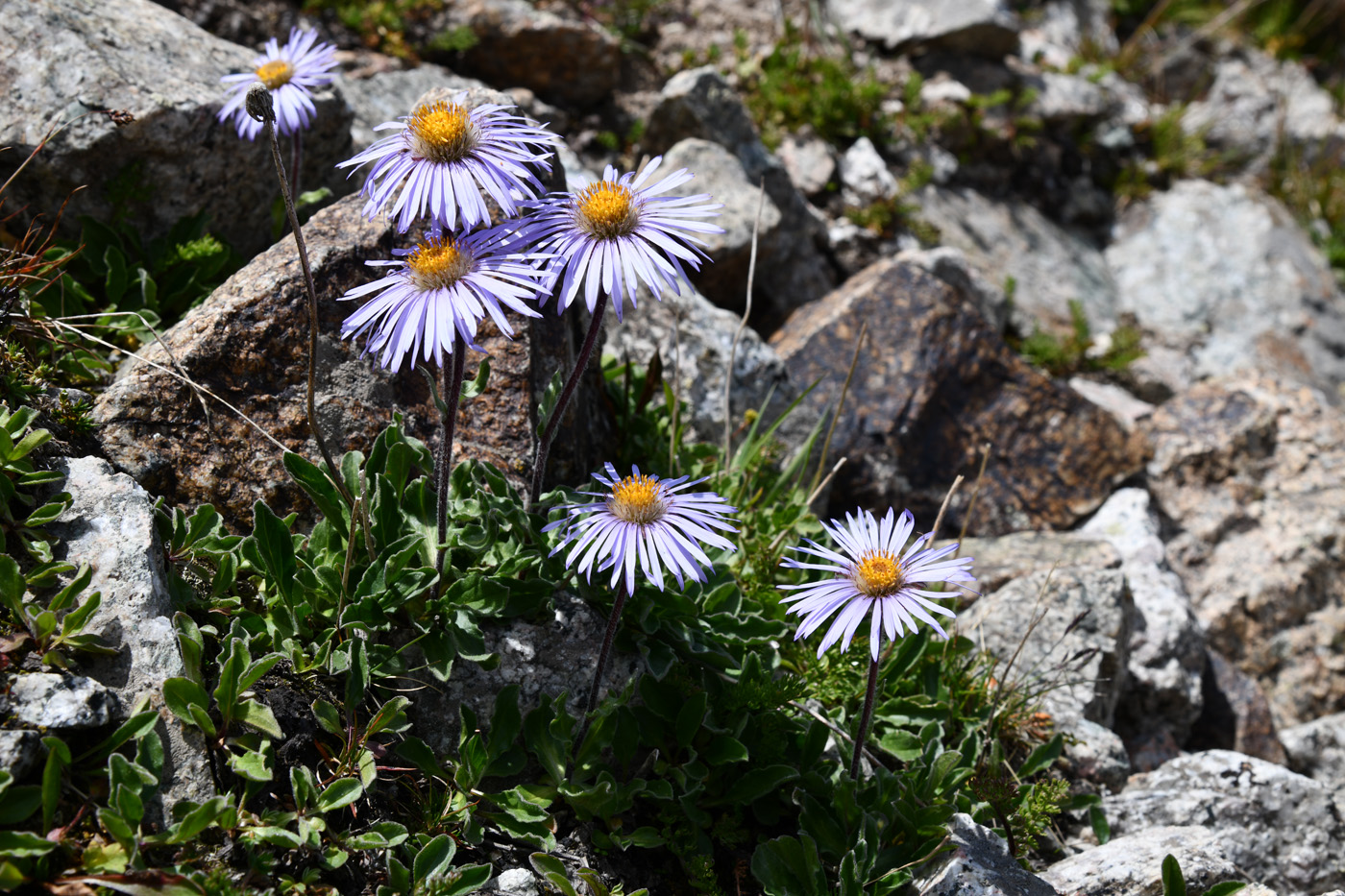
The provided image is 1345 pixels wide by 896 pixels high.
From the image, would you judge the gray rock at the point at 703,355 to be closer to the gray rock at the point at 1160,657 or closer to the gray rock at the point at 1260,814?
the gray rock at the point at 1160,657

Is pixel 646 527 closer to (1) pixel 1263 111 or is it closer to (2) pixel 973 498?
(2) pixel 973 498

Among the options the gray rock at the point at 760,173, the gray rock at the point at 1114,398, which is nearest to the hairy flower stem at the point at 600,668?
the gray rock at the point at 760,173

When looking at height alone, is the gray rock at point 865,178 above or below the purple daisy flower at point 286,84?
above

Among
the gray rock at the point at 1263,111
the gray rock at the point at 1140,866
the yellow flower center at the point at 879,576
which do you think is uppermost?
the gray rock at the point at 1263,111

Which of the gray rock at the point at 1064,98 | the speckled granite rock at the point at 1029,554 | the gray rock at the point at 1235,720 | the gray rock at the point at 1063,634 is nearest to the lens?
the gray rock at the point at 1063,634

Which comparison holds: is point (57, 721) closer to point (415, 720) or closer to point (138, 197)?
point (415, 720)

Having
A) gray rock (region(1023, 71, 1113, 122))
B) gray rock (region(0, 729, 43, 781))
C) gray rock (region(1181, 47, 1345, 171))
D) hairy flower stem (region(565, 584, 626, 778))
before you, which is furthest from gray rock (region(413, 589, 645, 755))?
gray rock (region(1181, 47, 1345, 171))
